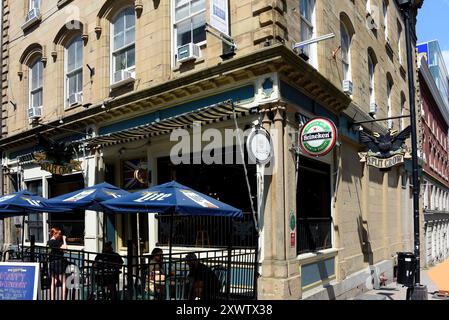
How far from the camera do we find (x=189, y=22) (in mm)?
11414

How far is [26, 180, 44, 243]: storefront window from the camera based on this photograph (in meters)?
16.4

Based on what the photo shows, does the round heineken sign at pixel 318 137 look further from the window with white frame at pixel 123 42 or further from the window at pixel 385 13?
→ the window at pixel 385 13

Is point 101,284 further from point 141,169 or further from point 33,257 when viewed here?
point 141,169

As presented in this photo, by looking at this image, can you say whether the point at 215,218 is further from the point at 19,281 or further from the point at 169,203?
the point at 19,281

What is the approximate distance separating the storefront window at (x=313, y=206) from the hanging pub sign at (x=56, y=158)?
282 inches

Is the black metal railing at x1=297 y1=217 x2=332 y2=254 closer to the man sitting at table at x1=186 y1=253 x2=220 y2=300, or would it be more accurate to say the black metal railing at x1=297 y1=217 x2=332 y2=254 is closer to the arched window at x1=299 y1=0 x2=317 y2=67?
the man sitting at table at x1=186 y1=253 x2=220 y2=300

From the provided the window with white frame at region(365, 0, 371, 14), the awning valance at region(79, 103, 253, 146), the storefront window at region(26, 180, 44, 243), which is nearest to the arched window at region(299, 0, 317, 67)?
the awning valance at region(79, 103, 253, 146)

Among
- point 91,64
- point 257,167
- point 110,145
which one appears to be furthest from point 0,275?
point 91,64

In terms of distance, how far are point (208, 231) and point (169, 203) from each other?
365cm

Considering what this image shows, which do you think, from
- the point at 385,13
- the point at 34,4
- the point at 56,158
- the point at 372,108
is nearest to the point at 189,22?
the point at 56,158

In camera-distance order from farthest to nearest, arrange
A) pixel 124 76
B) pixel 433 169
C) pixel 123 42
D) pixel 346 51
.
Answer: pixel 433 169, pixel 346 51, pixel 123 42, pixel 124 76

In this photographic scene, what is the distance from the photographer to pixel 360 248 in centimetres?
1422

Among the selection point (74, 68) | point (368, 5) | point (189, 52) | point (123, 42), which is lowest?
point (189, 52)
